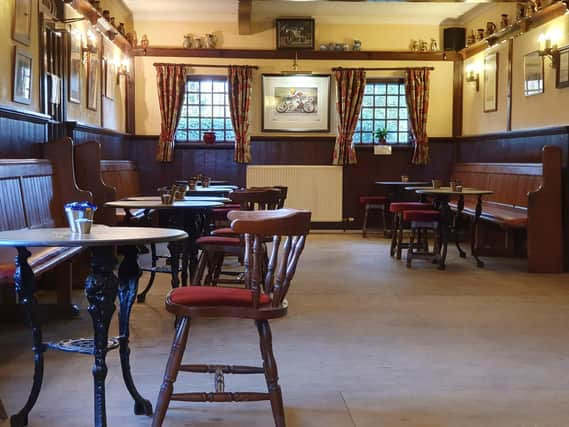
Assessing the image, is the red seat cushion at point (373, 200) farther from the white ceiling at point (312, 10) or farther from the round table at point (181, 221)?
the round table at point (181, 221)

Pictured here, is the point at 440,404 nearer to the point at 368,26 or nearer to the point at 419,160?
the point at 419,160

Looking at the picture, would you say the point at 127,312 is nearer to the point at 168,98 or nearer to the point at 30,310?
the point at 30,310

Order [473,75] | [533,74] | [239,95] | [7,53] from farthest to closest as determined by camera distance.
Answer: [239,95] → [473,75] → [533,74] → [7,53]

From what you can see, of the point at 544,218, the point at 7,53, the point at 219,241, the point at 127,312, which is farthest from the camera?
the point at 544,218

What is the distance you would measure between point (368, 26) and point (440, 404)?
8.99m

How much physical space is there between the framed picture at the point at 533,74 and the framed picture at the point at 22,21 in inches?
217

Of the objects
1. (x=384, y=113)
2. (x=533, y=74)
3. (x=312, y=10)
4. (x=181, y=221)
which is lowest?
(x=181, y=221)

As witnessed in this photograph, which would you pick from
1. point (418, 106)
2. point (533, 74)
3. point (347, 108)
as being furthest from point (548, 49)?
point (347, 108)

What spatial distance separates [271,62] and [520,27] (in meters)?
3.87

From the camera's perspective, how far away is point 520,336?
441cm

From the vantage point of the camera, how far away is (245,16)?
10.6m

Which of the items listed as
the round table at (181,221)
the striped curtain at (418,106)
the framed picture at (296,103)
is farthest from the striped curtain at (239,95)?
the round table at (181,221)

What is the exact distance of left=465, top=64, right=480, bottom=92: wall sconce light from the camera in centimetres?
1059

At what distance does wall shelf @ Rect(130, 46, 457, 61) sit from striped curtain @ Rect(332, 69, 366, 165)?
312 mm
